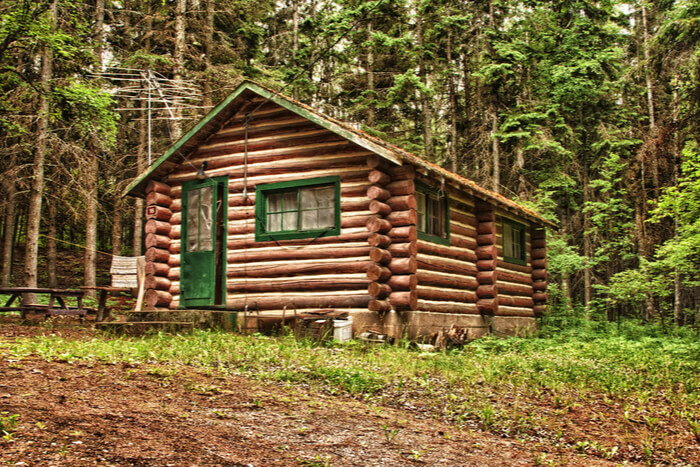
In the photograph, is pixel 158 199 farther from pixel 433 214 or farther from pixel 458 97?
pixel 458 97

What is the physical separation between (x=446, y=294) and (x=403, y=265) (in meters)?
Result: 2.25

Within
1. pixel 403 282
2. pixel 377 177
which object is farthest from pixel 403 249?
pixel 377 177

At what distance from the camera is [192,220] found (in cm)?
1359

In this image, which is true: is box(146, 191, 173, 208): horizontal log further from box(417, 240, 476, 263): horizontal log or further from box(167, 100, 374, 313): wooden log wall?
box(417, 240, 476, 263): horizontal log

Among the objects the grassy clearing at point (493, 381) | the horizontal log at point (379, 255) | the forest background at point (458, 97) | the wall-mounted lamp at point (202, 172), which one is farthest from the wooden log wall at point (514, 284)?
the wall-mounted lamp at point (202, 172)

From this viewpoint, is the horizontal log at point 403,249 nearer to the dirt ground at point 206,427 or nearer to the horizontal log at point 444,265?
the horizontal log at point 444,265

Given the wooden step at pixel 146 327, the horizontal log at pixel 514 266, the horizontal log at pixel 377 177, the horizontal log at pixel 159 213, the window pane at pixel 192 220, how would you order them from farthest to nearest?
1. the horizontal log at pixel 514 266
2. the horizontal log at pixel 159 213
3. the window pane at pixel 192 220
4. the horizontal log at pixel 377 177
5. the wooden step at pixel 146 327

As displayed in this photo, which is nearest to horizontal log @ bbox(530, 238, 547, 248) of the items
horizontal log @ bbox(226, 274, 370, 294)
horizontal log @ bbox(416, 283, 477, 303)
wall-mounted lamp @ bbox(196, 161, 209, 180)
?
horizontal log @ bbox(416, 283, 477, 303)

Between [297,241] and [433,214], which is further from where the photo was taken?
[433,214]

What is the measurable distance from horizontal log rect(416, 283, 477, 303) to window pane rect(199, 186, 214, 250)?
15.8ft

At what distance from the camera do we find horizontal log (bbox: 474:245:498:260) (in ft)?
48.6

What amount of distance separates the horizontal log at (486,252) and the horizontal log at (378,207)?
13.9ft

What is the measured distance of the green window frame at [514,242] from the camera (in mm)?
16844

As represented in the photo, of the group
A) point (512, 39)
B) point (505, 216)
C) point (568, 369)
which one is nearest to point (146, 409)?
point (568, 369)
